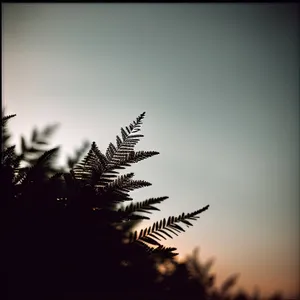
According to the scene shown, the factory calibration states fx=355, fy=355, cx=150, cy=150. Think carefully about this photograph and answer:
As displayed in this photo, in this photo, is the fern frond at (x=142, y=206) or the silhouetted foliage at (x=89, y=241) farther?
the fern frond at (x=142, y=206)

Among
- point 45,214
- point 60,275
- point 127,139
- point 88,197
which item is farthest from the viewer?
point 127,139

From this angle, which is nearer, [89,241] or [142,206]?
[89,241]

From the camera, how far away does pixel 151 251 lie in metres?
1.87

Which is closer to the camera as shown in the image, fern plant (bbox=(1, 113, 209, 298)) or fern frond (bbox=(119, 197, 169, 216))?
fern plant (bbox=(1, 113, 209, 298))

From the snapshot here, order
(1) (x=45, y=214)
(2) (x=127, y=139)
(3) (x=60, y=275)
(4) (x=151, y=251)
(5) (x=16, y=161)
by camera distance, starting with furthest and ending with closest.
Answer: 1. (5) (x=16, y=161)
2. (2) (x=127, y=139)
3. (4) (x=151, y=251)
4. (1) (x=45, y=214)
5. (3) (x=60, y=275)

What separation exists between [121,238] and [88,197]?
43cm

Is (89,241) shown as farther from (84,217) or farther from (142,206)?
(142,206)

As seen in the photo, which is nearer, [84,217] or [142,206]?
[84,217]

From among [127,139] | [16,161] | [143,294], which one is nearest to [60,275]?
[143,294]

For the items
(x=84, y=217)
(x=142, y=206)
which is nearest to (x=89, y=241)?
(x=84, y=217)

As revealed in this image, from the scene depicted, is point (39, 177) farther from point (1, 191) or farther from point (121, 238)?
point (121, 238)

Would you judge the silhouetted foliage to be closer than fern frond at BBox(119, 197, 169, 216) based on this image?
Yes

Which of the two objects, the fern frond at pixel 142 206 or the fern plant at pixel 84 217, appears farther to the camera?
the fern frond at pixel 142 206

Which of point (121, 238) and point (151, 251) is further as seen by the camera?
point (151, 251)
